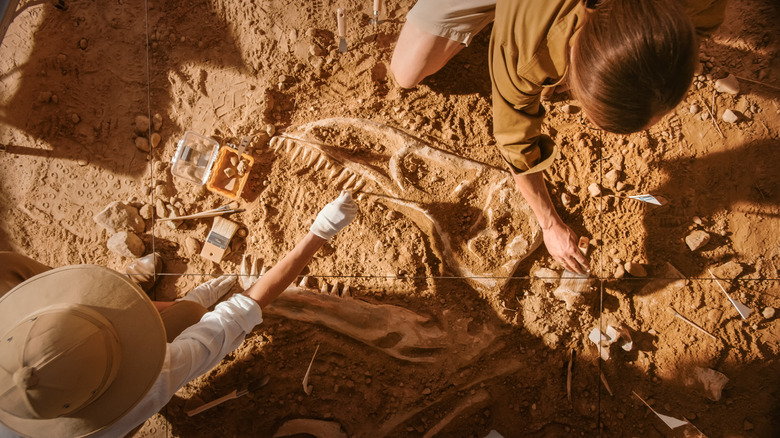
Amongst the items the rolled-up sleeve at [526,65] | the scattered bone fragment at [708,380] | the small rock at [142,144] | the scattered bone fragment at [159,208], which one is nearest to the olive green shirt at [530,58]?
the rolled-up sleeve at [526,65]

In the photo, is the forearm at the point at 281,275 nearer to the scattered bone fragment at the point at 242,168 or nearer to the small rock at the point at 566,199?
the scattered bone fragment at the point at 242,168

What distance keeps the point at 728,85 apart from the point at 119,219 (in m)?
3.85

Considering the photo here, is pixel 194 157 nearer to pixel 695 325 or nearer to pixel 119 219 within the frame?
pixel 119 219

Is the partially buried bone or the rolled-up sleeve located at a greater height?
the rolled-up sleeve

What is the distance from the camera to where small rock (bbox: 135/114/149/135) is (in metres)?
2.60

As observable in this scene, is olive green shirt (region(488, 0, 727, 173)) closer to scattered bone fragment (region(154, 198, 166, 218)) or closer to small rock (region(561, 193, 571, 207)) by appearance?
small rock (region(561, 193, 571, 207))

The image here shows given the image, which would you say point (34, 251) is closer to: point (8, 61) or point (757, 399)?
point (8, 61)

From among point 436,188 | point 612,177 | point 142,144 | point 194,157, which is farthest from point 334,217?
point 612,177

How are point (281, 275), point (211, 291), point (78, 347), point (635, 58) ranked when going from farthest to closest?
point (211, 291)
point (281, 275)
point (78, 347)
point (635, 58)

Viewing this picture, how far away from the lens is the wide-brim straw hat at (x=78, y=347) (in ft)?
4.56

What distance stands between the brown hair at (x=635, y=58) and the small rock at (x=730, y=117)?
1.66 meters

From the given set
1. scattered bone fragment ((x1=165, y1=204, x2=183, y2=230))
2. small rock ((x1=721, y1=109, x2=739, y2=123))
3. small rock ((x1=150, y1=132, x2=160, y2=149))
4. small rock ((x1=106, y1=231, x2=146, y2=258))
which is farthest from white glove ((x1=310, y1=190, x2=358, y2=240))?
small rock ((x1=721, y1=109, x2=739, y2=123))

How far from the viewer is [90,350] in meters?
1.45

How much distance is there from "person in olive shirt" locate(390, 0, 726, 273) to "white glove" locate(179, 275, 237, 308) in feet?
5.61
